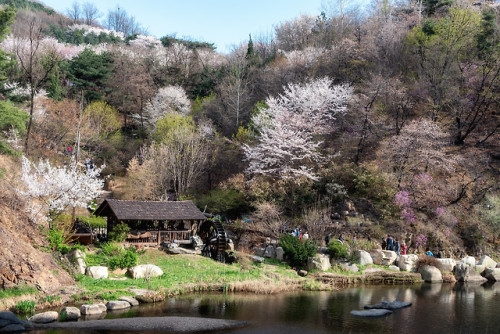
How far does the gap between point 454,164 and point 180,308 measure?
26766 millimetres

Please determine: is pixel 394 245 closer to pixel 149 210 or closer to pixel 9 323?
pixel 149 210

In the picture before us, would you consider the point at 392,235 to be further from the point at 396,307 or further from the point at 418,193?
the point at 396,307

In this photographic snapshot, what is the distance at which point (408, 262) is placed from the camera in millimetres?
26578

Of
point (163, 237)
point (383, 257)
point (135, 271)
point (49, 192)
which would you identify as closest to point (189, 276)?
point (135, 271)

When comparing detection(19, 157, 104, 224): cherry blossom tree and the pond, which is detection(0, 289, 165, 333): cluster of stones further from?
detection(19, 157, 104, 224): cherry blossom tree

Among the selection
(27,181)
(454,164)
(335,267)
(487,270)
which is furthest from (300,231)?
(27,181)

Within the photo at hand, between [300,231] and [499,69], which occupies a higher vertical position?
[499,69]

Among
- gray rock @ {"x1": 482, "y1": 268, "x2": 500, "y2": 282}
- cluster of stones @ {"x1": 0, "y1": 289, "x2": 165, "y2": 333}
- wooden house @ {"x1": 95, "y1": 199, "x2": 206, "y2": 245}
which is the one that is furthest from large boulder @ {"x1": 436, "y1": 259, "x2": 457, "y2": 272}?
cluster of stones @ {"x1": 0, "y1": 289, "x2": 165, "y2": 333}

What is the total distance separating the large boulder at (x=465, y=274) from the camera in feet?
85.1

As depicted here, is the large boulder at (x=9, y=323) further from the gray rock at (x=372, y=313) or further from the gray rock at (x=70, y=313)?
the gray rock at (x=372, y=313)

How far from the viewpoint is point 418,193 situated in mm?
32250

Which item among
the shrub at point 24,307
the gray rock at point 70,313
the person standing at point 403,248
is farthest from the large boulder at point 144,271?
the person standing at point 403,248

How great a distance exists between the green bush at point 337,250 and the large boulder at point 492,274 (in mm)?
9141

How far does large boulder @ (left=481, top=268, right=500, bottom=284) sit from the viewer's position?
86.6 ft
